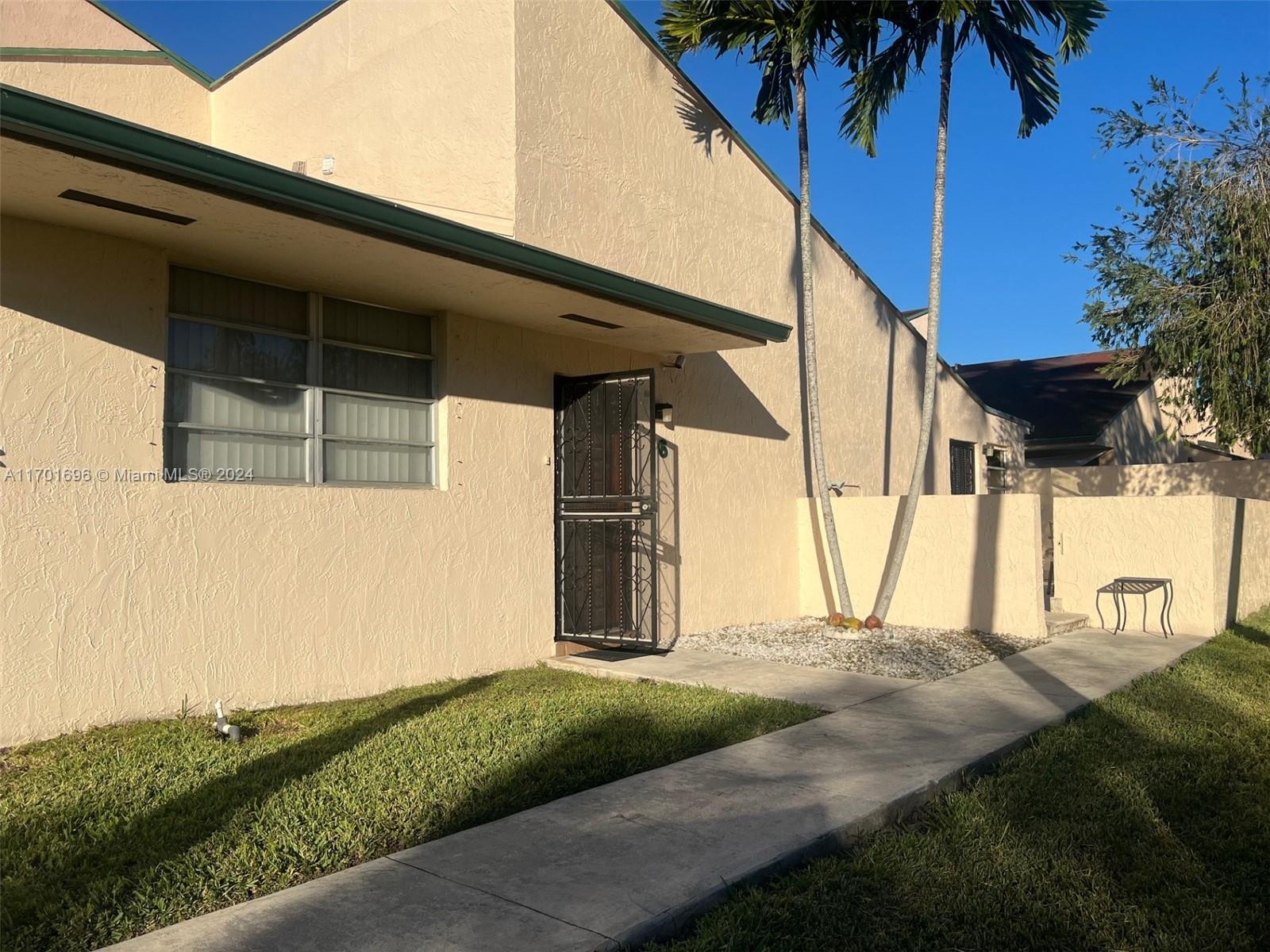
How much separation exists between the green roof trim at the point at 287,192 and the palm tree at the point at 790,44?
12.4 feet

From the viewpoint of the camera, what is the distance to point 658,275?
1055 centimetres

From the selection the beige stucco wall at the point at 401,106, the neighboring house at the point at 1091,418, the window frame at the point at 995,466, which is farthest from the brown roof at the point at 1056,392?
the beige stucco wall at the point at 401,106

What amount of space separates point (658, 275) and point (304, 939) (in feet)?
27.2

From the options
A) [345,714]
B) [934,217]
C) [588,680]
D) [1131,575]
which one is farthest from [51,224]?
[1131,575]

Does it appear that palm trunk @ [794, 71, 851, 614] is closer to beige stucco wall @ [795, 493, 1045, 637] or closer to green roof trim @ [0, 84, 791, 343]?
beige stucco wall @ [795, 493, 1045, 637]

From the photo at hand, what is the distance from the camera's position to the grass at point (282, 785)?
12.3ft

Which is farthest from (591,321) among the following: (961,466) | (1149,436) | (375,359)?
(1149,436)

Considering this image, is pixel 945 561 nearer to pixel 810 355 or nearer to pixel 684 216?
pixel 810 355

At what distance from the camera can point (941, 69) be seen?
36.6ft

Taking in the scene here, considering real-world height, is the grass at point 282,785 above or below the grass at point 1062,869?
above

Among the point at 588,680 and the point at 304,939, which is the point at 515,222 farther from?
the point at 304,939

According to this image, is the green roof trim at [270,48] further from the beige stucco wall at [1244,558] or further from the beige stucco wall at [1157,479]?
the beige stucco wall at [1157,479]

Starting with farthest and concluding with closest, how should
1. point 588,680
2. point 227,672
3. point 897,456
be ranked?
point 897,456 < point 588,680 < point 227,672

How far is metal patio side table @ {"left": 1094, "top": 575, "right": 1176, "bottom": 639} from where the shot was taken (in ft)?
37.0
